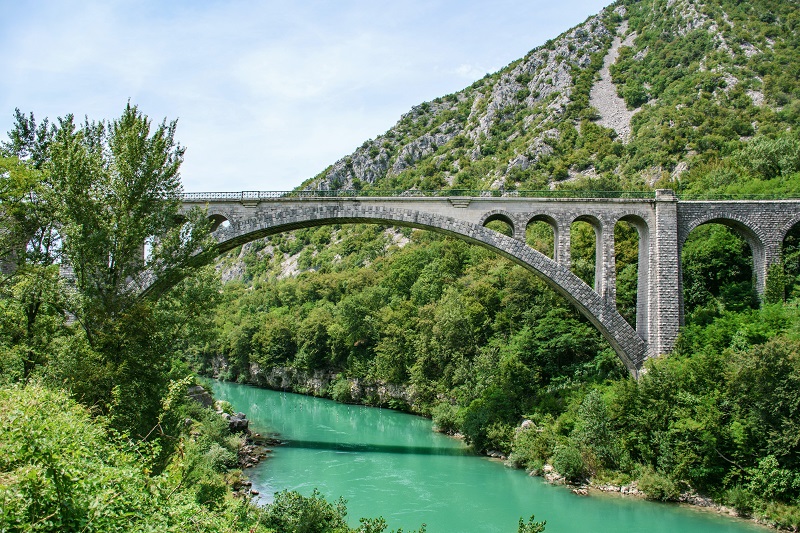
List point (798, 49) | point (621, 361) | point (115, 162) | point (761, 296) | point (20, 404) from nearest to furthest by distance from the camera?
point (20, 404) → point (115, 162) → point (761, 296) → point (621, 361) → point (798, 49)

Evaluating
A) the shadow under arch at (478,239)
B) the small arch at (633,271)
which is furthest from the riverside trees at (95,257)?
the small arch at (633,271)

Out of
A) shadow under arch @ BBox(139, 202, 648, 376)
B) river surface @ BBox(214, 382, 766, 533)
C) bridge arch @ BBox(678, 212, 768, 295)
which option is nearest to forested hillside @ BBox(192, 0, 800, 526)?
bridge arch @ BBox(678, 212, 768, 295)

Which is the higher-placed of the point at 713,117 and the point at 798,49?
the point at 798,49

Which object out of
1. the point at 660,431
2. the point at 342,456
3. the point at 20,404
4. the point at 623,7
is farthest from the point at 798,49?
the point at 20,404

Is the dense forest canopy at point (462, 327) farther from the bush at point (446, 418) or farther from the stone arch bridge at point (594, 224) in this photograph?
the stone arch bridge at point (594, 224)

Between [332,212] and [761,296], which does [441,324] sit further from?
[761,296]

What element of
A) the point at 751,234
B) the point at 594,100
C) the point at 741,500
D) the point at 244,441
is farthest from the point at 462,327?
the point at 594,100
